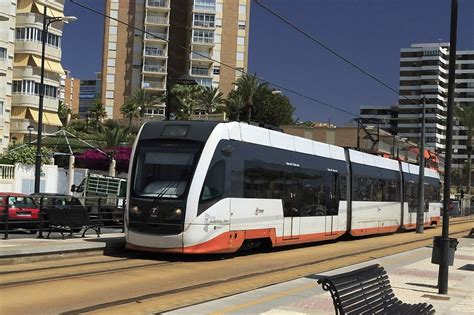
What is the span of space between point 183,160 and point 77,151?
52.9 meters

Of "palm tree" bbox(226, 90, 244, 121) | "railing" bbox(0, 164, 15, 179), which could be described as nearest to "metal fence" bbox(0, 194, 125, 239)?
"railing" bbox(0, 164, 15, 179)

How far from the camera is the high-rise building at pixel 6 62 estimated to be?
60.8 metres

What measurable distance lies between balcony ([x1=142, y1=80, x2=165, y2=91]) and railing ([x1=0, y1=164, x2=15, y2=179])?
7087 centimetres

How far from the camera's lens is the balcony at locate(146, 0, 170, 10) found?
11083 centimetres

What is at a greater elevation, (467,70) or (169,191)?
(467,70)

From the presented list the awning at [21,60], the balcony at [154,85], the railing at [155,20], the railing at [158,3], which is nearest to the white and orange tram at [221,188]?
the awning at [21,60]

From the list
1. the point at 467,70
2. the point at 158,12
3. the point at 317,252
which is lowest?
the point at 317,252

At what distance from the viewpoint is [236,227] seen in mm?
15602

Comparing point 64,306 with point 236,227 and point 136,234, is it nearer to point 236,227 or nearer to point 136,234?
point 136,234

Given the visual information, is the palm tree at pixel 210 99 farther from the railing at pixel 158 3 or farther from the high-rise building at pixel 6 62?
the high-rise building at pixel 6 62

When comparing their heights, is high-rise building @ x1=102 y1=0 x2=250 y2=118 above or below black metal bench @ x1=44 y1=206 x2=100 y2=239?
above

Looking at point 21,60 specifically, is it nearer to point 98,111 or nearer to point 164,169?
point 98,111

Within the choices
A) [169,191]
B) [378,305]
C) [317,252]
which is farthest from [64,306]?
[317,252]

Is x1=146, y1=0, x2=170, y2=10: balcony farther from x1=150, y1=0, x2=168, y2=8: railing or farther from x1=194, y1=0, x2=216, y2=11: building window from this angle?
x1=194, y1=0, x2=216, y2=11: building window
